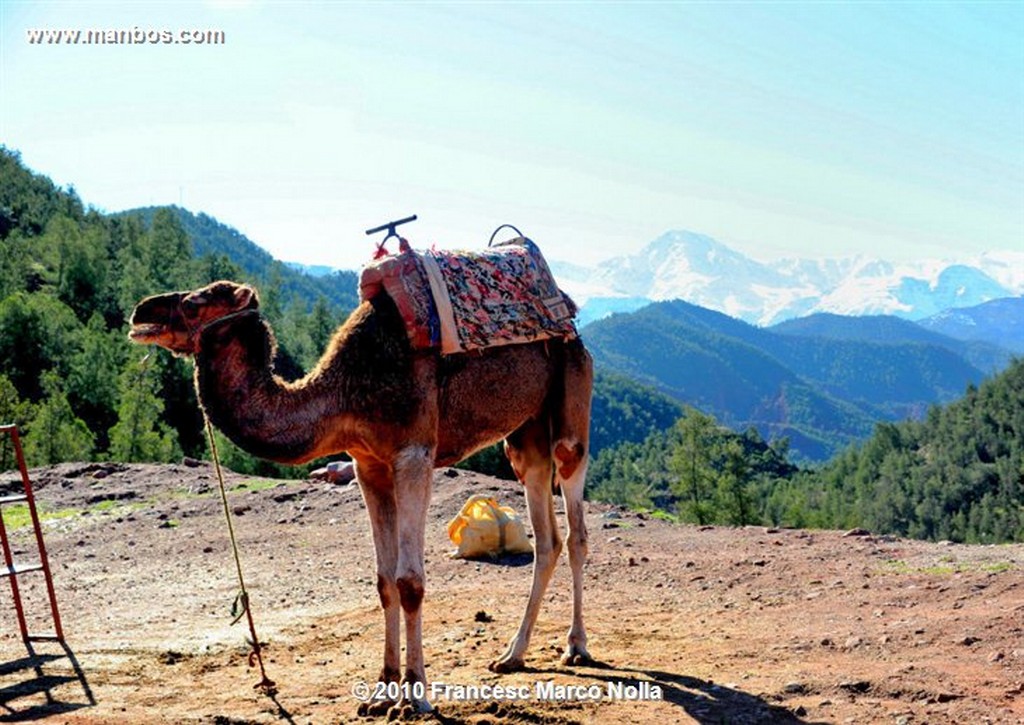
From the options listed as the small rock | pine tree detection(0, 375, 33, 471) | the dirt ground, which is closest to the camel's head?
the dirt ground

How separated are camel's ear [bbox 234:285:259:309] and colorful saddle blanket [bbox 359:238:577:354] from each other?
34.6 inches

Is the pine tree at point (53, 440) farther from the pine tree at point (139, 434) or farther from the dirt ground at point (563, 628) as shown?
the dirt ground at point (563, 628)

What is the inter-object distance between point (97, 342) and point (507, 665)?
66.9 metres

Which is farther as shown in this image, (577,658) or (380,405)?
(577,658)

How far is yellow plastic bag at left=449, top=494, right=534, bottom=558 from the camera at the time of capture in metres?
14.3

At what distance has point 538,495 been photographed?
371 inches

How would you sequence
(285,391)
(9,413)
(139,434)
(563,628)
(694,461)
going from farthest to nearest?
1. (694,461)
2. (139,434)
3. (9,413)
4. (563,628)
5. (285,391)

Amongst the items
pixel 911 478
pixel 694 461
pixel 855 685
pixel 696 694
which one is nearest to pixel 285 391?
pixel 696 694

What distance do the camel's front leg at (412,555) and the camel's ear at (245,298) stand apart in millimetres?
1445

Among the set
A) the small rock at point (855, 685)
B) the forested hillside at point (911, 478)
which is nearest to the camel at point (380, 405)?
the small rock at point (855, 685)

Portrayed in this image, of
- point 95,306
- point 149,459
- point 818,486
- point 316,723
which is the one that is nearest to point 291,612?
point 316,723

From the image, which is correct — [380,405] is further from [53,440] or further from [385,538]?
[53,440]

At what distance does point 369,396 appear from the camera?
25.1 ft

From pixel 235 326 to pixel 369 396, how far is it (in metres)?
1.03
